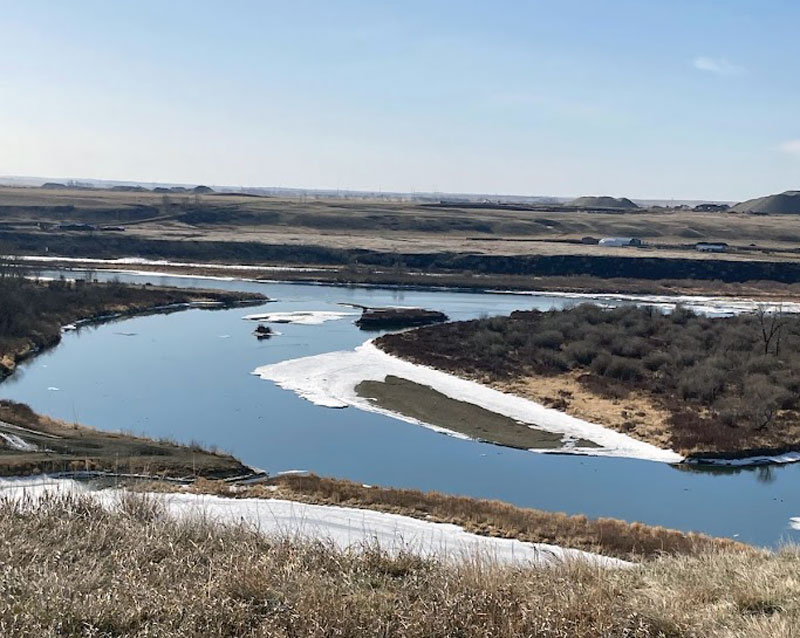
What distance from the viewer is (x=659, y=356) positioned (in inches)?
1500

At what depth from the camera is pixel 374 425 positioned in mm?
29062

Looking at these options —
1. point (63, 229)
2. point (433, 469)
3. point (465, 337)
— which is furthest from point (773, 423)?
point (63, 229)

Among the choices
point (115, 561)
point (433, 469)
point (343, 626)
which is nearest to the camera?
point (343, 626)

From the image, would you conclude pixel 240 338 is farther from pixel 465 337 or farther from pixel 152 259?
pixel 152 259

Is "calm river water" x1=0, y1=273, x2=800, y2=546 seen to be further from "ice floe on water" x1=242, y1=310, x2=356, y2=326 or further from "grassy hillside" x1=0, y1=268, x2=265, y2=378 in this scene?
"ice floe on water" x1=242, y1=310, x2=356, y2=326

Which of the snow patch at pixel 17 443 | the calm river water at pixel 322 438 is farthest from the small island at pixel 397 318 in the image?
the snow patch at pixel 17 443

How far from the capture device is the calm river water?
21922mm

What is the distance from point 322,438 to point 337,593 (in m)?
19.2

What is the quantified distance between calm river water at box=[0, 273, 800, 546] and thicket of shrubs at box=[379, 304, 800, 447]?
11.7ft

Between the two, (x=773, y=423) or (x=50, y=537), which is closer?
(x=50, y=537)

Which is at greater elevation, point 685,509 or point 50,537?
point 50,537

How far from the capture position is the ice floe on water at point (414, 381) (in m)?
27.0

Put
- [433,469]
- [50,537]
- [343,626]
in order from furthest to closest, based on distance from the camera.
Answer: [433,469] < [50,537] < [343,626]

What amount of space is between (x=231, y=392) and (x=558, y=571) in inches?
1007
